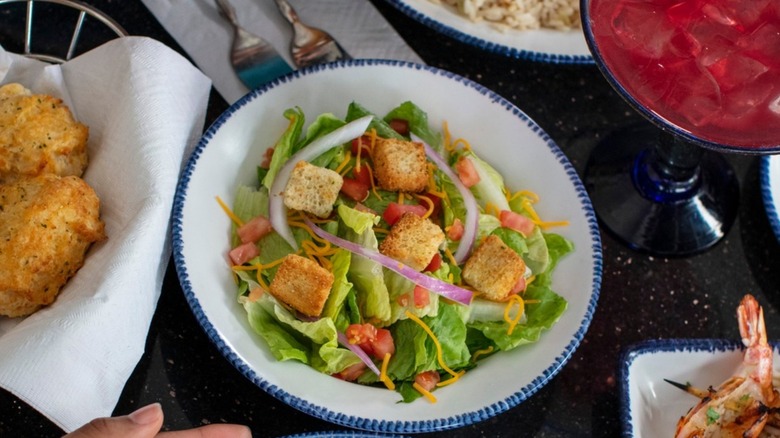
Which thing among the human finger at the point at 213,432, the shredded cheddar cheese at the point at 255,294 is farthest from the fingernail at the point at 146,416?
the shredded cheddar cheese at the point at 255,294

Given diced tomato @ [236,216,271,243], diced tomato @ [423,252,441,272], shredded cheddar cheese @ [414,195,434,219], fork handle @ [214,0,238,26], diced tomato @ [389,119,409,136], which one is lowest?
diced tomato @ [423,252,441,272]

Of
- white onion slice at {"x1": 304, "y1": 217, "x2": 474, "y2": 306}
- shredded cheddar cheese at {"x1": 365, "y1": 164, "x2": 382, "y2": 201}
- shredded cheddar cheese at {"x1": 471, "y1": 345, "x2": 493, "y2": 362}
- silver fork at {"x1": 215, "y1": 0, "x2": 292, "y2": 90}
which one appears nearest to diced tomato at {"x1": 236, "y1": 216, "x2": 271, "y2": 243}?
white onion slice at {"x1": 304, "y1": 217, "x2": 474, "y2": 306}

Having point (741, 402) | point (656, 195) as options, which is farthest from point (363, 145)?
point (741, 402)

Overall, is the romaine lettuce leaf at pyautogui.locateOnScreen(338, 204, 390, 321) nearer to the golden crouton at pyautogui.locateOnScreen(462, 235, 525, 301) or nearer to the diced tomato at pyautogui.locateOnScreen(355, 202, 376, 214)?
the diced tomato at pyautogui.locateOnScreen(355, 202, 376, 214)

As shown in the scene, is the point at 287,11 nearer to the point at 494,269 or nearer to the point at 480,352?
the point at 494,269

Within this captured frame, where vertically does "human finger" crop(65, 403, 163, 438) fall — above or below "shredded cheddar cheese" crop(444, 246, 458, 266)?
above

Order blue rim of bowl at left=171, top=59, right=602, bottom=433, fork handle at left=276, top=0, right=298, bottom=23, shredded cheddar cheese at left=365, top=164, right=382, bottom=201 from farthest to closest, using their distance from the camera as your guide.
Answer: fork handle at left=276, top=0, right=298, bottom=23, shredded cheddar cheese at left=365, top=164, right=382, bottom=201, blue rim of bowl at left=171, top=59, right=602, bottom=433

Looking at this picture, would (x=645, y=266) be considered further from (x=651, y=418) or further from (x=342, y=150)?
(x=342, y=150)

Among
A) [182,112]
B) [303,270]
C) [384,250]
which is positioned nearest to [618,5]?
[384,250]

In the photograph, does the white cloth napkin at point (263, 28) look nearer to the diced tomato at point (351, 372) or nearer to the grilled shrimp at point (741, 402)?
the diced tomato at point (351, 372)
